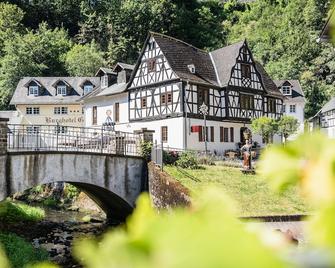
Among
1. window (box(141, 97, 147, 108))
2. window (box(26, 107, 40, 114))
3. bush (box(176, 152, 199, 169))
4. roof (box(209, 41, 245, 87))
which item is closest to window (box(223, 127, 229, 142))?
roof (box(209, 41, 245, 87))

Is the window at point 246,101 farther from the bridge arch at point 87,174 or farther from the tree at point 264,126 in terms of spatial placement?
the bridge arch at point 87,174

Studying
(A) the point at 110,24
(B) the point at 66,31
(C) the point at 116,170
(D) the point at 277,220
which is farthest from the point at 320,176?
(B) the point at 66,31

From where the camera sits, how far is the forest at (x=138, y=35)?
2416 inches

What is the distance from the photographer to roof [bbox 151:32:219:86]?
33.8 meters

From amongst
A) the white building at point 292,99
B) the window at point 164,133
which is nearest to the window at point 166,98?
the window at point 164,133

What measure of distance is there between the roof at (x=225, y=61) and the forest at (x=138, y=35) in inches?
780

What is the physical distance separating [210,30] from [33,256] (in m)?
65.3

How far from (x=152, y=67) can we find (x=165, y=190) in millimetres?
15670

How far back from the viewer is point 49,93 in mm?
52562

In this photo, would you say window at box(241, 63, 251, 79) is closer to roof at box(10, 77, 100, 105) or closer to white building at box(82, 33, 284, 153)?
white building at box(82, 33, 284, 153)

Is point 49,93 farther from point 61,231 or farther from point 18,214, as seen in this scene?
point 61,231

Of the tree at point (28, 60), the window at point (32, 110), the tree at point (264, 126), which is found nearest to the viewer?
the tree at point (264, 126)

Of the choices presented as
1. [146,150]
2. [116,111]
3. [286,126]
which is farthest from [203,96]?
→ [146,150]

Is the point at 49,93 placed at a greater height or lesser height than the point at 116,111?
greater
